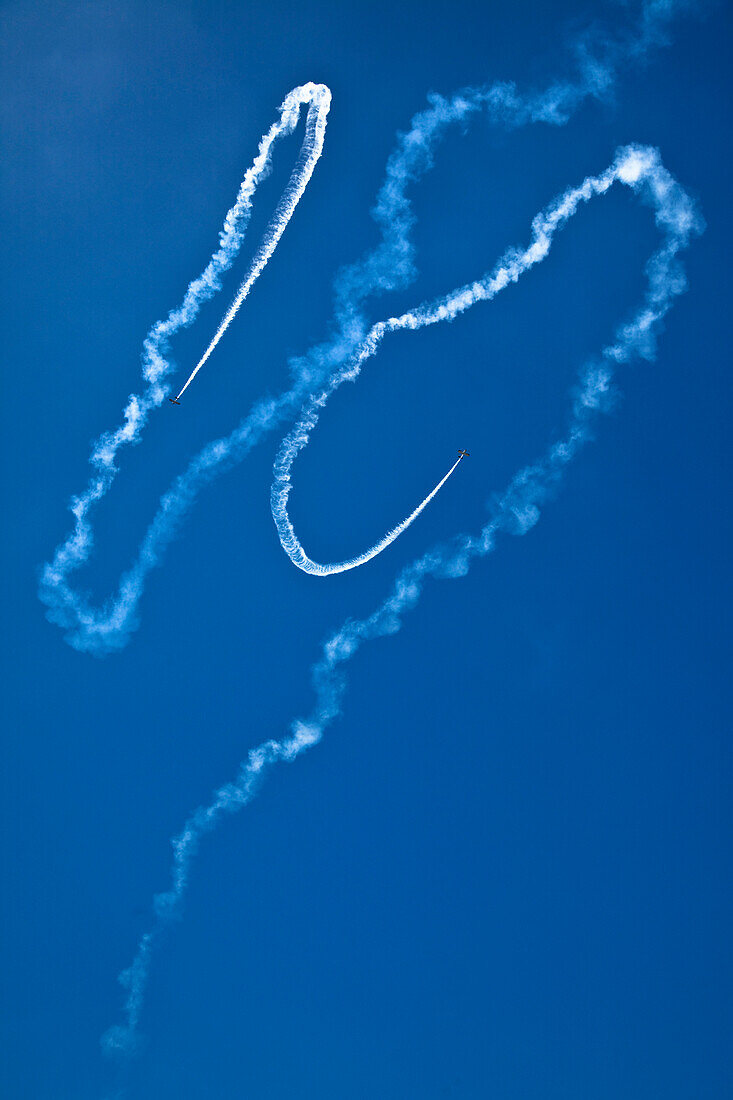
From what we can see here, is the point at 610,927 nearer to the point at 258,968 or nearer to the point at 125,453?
the point at 258,968

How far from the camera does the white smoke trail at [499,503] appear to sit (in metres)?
25.5

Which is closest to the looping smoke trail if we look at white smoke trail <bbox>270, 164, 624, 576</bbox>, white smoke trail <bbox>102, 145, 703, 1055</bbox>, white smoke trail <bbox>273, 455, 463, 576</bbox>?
white smoke trail <bbox>270, 164, 624, 576</bbox>

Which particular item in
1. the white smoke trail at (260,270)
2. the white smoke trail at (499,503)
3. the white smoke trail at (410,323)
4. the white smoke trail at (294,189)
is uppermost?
the white smoke trail at (294,189)

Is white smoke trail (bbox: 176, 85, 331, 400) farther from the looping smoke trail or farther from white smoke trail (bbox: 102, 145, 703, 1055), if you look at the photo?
white smoke trail (bbox: 102, 145, 703, 1055)

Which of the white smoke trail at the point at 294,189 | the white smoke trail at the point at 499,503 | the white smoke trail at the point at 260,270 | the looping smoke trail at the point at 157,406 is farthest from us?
the looping smoke trail at the point at 157,406

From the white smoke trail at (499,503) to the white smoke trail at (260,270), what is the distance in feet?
8.23

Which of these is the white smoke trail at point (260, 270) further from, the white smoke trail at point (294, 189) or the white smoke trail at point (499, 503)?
the white smoke trail at point (499, 503)

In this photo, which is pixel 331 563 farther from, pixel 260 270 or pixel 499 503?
pixel 260 270

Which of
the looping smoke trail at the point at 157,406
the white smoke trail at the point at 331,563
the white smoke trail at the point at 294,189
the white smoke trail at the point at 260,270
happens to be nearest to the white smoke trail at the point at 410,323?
the white smoke trail at the point at 331,563

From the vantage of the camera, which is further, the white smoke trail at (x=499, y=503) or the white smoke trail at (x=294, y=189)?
the white smoke trail at (x=294, y=189)

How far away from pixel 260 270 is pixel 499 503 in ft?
37.9

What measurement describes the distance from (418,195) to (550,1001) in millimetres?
28629

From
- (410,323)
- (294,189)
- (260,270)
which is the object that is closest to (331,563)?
(410,323)

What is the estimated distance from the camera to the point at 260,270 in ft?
86.2
